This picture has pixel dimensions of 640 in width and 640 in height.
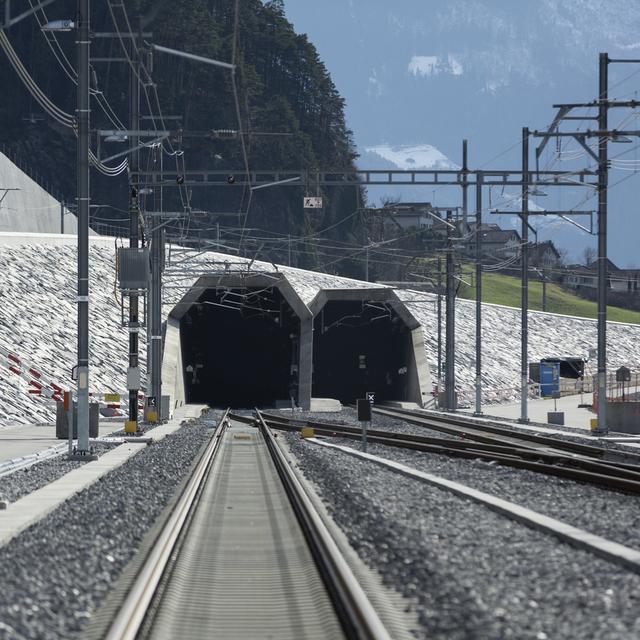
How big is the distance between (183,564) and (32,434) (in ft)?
84.9

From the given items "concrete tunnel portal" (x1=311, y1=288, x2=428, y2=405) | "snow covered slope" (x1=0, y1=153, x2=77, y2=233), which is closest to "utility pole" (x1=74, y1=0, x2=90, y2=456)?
"snow covered slope" (x1=0, y1=153, x2=77, y2=233)

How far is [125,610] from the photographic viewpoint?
9570 millimetres

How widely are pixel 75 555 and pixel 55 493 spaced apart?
6600 mm

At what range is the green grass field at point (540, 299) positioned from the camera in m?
167

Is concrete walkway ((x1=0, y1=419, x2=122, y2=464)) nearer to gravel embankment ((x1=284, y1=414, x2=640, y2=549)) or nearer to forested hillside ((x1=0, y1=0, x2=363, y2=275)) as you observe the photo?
gravel embankment ((x1=284, y1=414, x2=640, y2=549))

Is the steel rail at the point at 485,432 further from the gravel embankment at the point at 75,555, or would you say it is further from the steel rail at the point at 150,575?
the steel rail at the point at 150,575

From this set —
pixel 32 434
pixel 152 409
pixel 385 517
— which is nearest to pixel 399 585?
pixel 385 517

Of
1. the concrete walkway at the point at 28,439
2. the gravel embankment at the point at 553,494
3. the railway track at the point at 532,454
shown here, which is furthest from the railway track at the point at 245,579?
the concrete walkway at the point at 28,439

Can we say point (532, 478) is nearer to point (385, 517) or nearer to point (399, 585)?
point (385, 517)

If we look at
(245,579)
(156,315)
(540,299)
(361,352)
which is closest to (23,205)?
(361,352)

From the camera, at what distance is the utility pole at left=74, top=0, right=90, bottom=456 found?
89.7ft

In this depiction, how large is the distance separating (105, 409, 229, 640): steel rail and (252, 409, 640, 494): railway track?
21.3 feet

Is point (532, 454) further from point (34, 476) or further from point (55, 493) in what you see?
point (55, 493)

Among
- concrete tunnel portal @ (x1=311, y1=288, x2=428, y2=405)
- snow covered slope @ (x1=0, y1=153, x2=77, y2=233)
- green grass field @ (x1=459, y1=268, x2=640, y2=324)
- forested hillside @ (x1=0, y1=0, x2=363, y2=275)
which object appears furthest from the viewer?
green grass field @ (x1=459, y1=268, x2=640, y2=324)
